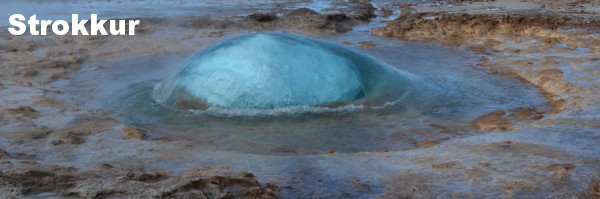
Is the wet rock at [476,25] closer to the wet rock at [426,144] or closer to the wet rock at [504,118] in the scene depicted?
the wet rock at [504,118]

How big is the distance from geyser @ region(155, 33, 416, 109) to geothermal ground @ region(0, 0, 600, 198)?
0.46 feet

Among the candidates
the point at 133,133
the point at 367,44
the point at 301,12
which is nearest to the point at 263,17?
the point at 301,12

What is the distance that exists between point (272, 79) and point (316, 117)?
1.51 feet

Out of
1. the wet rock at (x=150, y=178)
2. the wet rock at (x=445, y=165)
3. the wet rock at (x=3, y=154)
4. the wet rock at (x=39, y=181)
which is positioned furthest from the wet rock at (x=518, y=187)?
the wet rock at (x=3, y=154)

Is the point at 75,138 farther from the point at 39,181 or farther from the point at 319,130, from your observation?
the point at 319,130

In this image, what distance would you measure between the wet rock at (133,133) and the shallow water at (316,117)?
7cm

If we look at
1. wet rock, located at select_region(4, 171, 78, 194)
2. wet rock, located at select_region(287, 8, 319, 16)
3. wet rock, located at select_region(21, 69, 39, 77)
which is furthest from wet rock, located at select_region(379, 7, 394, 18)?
wet rock, located at select_region(4, 171, 78, 194)

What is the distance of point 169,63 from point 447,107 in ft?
11.1

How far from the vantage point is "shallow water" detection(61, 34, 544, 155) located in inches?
188

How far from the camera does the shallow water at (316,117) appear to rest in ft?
15.6

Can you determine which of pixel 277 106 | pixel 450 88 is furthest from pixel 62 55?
pixel 450 88

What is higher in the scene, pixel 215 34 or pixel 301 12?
pixel 301 12

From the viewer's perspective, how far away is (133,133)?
4.91 meters

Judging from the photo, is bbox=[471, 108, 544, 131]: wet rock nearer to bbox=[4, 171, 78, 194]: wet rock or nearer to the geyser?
the geyser
